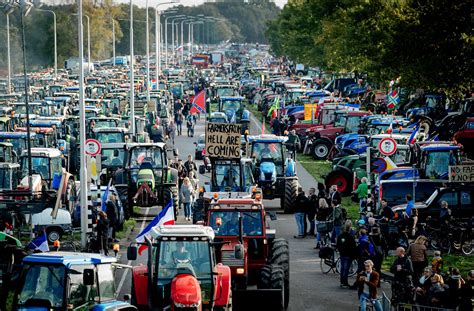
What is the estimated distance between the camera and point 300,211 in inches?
1535

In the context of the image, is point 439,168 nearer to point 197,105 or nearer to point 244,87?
point 197,105

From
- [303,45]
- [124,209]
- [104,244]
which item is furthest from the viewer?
[303,45]

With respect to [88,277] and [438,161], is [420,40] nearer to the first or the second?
[438,161]

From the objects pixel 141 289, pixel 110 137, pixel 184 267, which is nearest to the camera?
pixel 184 267

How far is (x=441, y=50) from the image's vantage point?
1677 inches

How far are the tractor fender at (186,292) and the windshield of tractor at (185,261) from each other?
884mm

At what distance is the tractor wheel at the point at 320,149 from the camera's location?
210 ft

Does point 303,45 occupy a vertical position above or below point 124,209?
above

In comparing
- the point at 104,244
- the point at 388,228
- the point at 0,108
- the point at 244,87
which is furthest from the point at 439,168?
the point at 244,87

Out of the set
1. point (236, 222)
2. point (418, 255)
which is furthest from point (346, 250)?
point (236, 222)

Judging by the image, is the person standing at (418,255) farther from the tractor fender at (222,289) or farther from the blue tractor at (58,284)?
the blue tractor at (58,284)

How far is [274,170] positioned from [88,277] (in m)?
24.3

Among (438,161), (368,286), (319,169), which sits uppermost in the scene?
(438,161)

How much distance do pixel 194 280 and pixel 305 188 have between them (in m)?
30.0
